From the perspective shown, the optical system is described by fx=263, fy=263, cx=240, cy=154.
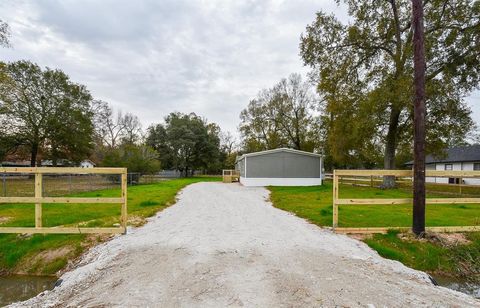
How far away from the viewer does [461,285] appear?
4375 millimetres

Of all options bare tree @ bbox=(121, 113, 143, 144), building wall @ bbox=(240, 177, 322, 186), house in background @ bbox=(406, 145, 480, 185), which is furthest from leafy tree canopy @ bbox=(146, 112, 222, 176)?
house in background @ bbox=(406, 145, 480, 185)

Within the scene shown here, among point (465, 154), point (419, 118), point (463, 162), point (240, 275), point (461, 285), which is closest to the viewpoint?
point (240, 275)

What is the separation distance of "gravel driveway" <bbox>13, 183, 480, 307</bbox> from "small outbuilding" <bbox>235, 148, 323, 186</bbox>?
16.0m

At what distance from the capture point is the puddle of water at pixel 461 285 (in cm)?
413

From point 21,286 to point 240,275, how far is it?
3577 mm

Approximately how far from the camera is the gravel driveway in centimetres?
300

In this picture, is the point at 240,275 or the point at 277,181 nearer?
the point at 240,275

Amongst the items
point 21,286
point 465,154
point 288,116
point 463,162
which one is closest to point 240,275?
point 21,286

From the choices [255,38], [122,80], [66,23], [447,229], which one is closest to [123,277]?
[447,229]

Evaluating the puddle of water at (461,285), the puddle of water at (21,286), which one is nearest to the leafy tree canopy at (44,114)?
the puddle of water at (21,286)

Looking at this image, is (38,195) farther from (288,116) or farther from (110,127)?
(110,127)

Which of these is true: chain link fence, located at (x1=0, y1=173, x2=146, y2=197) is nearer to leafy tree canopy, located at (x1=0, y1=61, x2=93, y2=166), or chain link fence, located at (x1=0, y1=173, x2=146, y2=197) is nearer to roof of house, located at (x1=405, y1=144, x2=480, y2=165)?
leafy tree canopy, located at (x1=0, y1=61, x2=93, y2=166)

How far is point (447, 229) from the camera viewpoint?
6.11 m

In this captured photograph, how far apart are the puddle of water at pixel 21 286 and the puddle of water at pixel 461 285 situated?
251 inches
